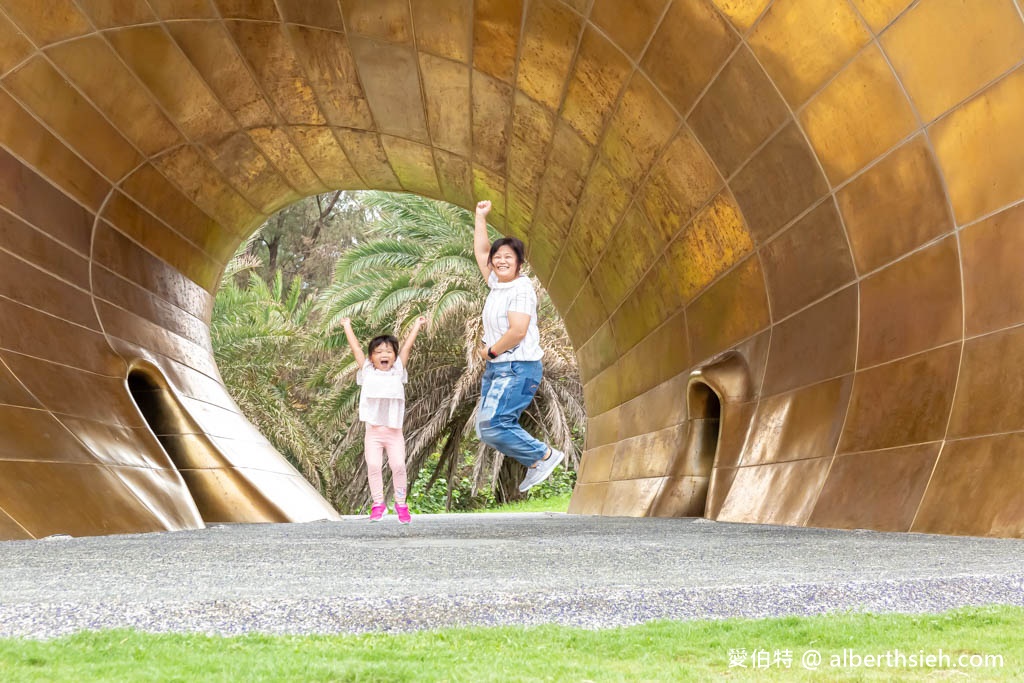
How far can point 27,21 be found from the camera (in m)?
8.77

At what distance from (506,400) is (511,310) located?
59 cm

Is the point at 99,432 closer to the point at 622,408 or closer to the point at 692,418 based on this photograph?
the point at 692,418

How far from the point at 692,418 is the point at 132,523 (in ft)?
16.4

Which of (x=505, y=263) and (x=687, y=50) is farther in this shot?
(x=687, y=50)

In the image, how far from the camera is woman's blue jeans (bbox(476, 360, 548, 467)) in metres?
6.61

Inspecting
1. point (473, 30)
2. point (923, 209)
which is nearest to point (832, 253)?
point (923, 209)

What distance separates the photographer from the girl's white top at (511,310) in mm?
6457

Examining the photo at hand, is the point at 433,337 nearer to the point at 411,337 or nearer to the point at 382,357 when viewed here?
the point at 382,357

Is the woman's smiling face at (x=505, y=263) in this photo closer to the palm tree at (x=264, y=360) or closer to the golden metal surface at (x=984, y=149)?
the golden metal surface at (x=984, y=149)

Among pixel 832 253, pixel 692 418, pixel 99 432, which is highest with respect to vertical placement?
pixel 832 253

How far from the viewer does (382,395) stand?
29.3 ft

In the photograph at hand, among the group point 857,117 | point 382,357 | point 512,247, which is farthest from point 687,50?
point 382,357

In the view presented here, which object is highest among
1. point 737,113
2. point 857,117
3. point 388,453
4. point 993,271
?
point 737,113

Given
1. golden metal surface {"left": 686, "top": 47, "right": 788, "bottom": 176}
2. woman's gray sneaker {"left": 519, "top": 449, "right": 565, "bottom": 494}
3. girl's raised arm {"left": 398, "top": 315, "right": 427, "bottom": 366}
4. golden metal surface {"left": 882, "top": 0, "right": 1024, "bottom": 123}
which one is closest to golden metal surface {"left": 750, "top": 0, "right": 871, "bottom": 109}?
golden metal surface {"left": 686, "top": 47, "right": 788, "bottom": 176}
